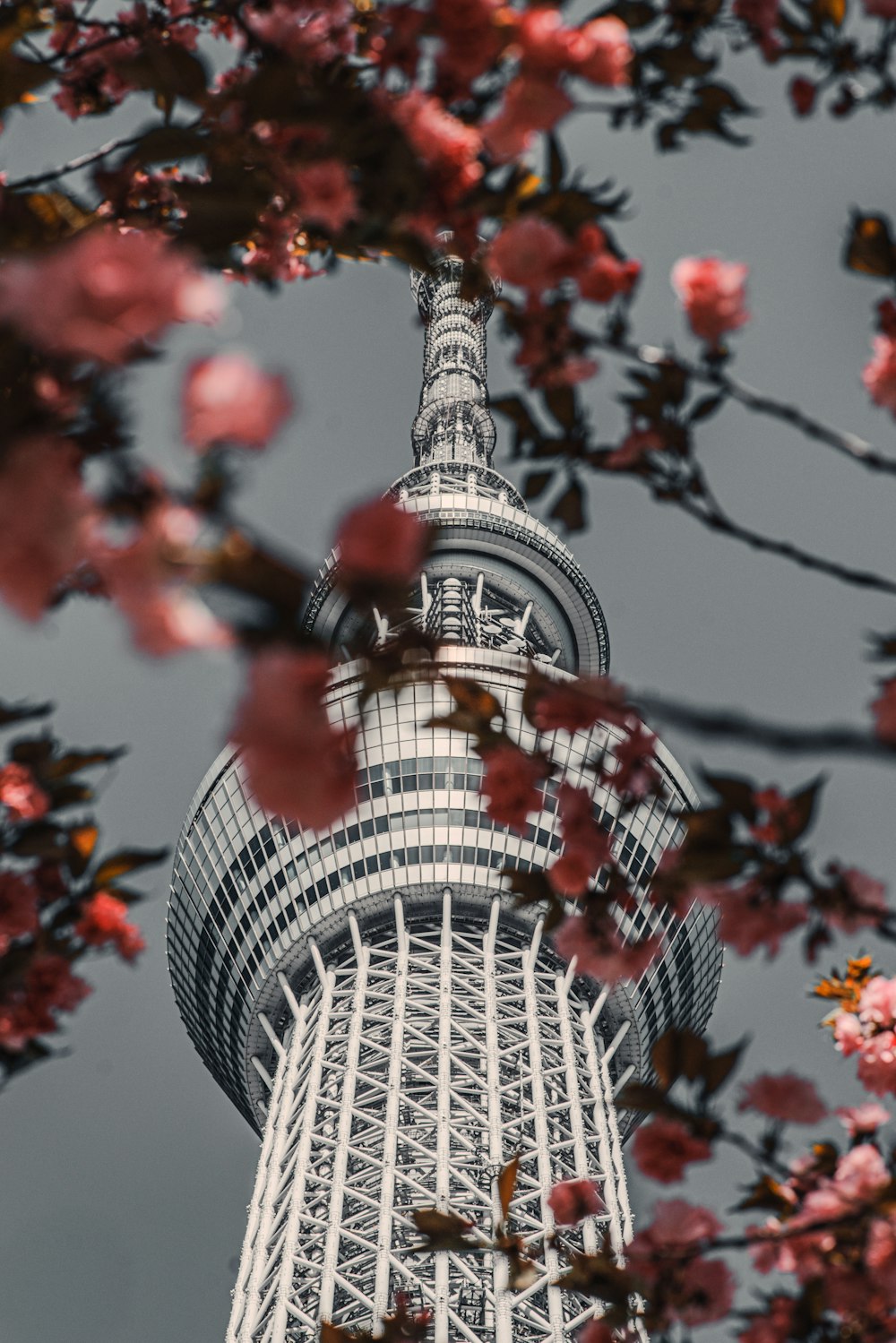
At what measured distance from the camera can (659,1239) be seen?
4.13 metres

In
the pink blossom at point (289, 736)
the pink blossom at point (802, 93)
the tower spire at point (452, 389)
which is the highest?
the tower spire at point (452, 389)

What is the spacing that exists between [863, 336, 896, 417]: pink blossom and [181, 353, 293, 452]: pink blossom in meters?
2.64

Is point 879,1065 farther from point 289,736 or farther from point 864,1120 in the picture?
point 289,736

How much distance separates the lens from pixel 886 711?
3.79 m

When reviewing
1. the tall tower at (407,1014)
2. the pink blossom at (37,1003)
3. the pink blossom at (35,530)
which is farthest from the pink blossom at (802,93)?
the tall tower at (407,1014)

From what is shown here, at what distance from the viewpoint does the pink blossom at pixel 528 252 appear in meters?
4.01

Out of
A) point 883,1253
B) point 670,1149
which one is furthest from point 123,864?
point 883,1253

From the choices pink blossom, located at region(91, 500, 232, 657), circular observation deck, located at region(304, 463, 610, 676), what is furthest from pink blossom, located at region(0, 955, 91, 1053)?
circular observation deck, located at region(304, 463, 610, 676)

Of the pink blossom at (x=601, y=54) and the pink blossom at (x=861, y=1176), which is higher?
the pink blossom at (x=601, y=54)

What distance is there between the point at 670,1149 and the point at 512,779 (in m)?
1.45

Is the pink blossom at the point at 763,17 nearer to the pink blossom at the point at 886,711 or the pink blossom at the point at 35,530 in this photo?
the pink blossom at the point at 886,711

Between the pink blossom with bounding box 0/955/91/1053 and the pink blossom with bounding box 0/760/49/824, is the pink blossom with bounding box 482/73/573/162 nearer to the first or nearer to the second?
the pink blossom with bounding box 0/760/49/824

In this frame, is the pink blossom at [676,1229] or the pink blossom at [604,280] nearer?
the pink blossom at [676,1229]

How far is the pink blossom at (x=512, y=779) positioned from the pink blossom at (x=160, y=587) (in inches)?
90.4
